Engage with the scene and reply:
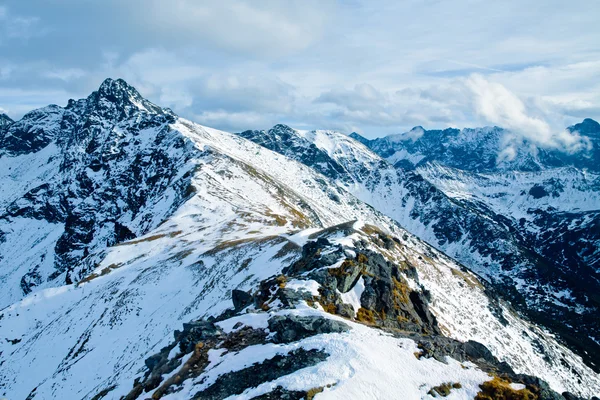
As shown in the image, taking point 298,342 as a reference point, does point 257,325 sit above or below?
below

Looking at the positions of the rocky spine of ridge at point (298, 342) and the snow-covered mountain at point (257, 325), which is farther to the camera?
the snow-covered mountain at point (257, 325)

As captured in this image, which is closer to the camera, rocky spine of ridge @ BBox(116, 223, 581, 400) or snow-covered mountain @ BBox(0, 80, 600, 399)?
rocky spine of ridge @ BBox(116, 223, 581, 400)

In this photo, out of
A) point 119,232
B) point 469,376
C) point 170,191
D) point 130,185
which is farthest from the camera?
point 130,185

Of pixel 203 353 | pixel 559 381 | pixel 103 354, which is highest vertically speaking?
pixel 203 353

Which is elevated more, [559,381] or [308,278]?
[308,278]

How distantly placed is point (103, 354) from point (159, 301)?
401 inches

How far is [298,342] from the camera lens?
67.1ft

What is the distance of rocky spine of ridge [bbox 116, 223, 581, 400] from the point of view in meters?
18.1

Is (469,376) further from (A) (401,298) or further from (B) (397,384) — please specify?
(A) (401,298)

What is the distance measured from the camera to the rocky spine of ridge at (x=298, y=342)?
59.4ft

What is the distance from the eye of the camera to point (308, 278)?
111 ft

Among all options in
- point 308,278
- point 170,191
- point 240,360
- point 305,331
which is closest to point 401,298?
point 308,278

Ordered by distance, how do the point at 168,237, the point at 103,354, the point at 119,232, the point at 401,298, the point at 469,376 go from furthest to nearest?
the point at 119,232
the point at 168,237
the point at 103,354
the point at 401,298
the point at 469,376

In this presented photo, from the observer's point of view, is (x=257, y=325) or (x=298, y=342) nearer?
(x=298, y=342)
